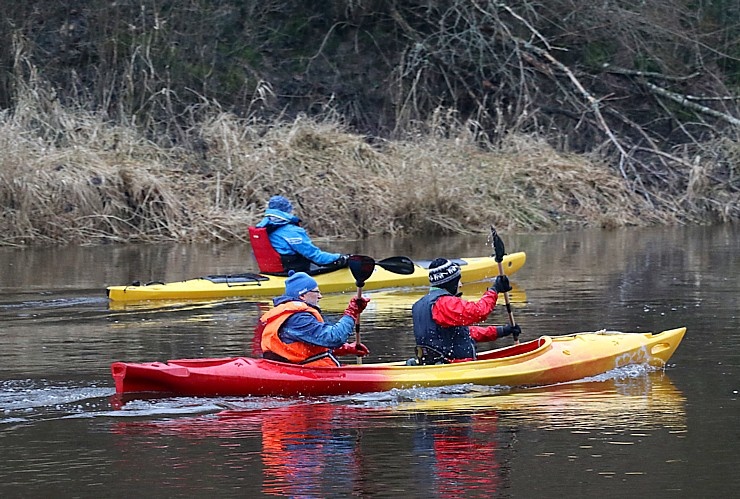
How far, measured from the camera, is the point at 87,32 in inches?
1105

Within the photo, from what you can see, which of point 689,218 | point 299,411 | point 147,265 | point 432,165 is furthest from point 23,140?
point 299,411

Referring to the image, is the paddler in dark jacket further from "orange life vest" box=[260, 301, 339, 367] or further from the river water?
"orange life vest" box=[260, 301, 339, 367]

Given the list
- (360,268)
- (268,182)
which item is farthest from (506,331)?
(268,182)

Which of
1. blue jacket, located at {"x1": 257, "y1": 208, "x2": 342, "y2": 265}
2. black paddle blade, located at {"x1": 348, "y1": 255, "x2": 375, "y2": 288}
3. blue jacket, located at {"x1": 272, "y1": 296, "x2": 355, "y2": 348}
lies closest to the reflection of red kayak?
blue jacket, located at {"x1": 272, "y1": 296, "x2": 355, "y2": 348}

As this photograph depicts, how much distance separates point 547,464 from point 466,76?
861 inches

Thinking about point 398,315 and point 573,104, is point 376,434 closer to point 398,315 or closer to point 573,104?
point 398,315

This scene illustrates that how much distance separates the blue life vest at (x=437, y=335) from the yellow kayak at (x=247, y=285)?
5.66m

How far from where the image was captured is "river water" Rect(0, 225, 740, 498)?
677 centimetres

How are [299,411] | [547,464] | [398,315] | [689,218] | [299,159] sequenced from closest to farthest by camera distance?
[547,464] → [299,411] → [398,315] → [299,159] → [689,218]

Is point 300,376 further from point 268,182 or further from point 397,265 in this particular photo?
point 268,182

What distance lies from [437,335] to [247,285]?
230 inches

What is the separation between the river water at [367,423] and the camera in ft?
22.2

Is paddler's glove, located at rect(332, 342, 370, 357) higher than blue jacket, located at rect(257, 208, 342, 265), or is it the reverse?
blue jacket, located at rect(257, 208, 342, 265)

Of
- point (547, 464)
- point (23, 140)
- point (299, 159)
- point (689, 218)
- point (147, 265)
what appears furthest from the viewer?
point (689, 218)
